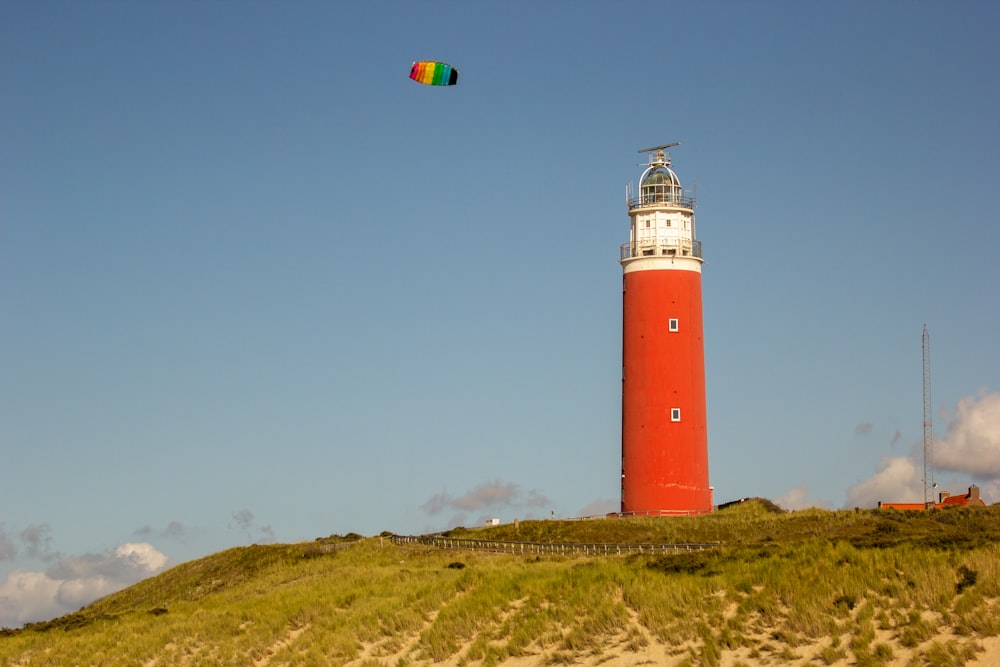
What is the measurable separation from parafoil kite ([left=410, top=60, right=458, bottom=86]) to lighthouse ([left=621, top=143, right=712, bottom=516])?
15.3 metres

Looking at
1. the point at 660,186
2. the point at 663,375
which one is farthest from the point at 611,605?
the point at 660,186

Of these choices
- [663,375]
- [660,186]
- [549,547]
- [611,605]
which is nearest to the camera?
[611,605]

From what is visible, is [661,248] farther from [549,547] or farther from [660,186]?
[549,547]

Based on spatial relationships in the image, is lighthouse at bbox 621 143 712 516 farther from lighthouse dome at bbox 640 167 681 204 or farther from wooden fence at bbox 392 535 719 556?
wooden fence at bbox 392 535 719 556

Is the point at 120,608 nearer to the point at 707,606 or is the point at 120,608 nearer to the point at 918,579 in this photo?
the point at 707,606

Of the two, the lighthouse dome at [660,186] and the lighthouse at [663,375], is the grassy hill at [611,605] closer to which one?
the lighthouse at [663,375]

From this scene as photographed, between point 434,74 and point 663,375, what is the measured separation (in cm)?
1894

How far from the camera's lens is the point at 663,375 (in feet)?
232

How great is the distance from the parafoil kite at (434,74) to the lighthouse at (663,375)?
1532cm

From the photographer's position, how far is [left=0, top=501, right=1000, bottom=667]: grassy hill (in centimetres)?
3591

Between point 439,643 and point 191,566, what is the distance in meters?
35.7

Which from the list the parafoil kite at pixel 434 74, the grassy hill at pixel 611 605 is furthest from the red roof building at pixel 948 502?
the parafoil kite at pixel 434 74

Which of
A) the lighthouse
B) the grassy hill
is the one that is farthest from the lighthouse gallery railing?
the grassy hill

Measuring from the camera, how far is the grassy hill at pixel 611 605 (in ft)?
118
